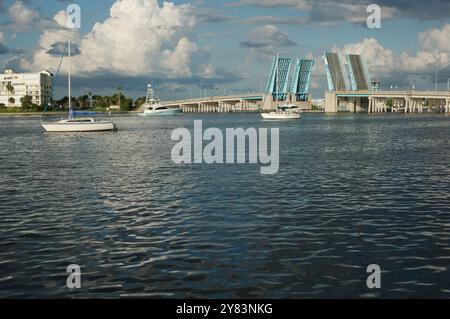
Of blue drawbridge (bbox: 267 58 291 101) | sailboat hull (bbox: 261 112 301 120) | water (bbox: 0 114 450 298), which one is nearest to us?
water (bbox: 0 114 450 298)

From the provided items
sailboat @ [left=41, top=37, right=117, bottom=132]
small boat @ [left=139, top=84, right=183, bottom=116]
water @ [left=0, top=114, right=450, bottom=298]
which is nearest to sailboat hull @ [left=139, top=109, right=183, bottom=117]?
small boat @ [left=139, top=84, right=183, bottom=116]

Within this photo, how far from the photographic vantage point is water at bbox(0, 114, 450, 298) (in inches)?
348

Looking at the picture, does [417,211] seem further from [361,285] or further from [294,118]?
[294,118]

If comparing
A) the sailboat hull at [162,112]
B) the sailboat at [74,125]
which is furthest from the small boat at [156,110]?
the sailboat at [74,125]

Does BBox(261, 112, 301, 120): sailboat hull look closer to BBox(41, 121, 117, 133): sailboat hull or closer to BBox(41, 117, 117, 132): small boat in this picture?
BBox(41, 121, 117, 133): sailboat hull

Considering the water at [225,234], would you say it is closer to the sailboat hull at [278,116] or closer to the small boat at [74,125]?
the small boat at [74,125]

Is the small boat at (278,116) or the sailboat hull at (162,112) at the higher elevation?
the sailboat hull at (162,112)

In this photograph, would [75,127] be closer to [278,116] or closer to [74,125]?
[74,125]

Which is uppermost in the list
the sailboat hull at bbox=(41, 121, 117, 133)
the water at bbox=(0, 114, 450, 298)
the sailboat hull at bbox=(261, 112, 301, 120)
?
the sailboat hull at bbox=(261, 112, 301, 120)

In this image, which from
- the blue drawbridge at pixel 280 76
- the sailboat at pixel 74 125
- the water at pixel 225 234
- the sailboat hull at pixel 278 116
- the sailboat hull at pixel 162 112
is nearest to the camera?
the water at pixel 225 234

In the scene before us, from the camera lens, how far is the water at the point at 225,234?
29.0ft

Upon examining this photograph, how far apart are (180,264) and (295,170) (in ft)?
49.3

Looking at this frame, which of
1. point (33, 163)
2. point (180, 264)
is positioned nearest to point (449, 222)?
point (180, 264)

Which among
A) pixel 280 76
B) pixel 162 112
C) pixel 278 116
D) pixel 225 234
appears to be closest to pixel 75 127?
pixel 225 234
